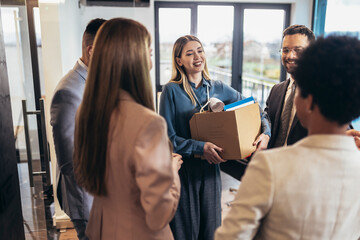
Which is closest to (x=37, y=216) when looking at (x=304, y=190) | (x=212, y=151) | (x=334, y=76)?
(x=212, y=151)

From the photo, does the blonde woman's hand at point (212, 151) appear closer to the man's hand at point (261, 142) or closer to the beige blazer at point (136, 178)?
the man's hand at point (261, 142)

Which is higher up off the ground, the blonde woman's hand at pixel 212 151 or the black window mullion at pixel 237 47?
the black window mullion at pixel 237 47

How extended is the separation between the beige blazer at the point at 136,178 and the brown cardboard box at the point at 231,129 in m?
0.66

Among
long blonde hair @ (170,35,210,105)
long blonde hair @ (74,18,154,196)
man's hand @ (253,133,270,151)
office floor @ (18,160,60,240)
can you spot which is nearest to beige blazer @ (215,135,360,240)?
long blonde hair @ (74,18,154,196)

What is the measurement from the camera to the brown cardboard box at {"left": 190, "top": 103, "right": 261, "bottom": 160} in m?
1.59

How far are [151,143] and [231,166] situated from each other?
2.85m

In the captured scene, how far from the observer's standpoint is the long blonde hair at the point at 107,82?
913mm

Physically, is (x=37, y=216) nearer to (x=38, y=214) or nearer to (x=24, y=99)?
(x=38, y=214)

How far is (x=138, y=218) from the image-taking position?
0.97 meters

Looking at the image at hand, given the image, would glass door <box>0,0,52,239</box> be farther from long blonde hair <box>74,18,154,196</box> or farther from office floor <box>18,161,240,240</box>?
long blonde hair <box>74,18,154,196</box>

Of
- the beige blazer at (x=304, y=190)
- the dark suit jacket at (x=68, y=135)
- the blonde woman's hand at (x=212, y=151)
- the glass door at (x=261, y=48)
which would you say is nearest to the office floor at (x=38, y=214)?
the dark suit jacket at (x=68, y=135)

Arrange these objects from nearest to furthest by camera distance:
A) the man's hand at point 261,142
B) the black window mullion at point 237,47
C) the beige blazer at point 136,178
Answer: the beige blazer at point 136,178
the man's hand at point 261,142
the black window mullion at point 237,47

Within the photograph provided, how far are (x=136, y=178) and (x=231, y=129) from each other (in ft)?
2.71

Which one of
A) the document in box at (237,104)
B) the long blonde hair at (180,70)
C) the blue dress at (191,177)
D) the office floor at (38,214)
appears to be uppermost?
the long blonde hair at (180,70)
